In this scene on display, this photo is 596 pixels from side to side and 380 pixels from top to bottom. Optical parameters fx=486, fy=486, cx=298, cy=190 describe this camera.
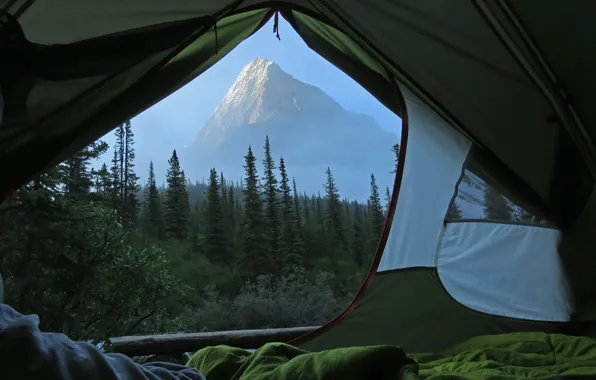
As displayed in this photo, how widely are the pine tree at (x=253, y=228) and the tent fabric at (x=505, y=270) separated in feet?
5.42

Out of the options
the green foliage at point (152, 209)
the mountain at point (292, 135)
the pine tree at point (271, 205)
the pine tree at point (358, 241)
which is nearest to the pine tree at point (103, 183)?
the green foliage at point (152, 209)

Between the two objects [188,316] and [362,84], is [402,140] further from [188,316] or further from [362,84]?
[188,316]

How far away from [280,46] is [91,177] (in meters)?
1.34

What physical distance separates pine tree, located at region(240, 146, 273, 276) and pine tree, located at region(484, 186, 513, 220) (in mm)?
1768

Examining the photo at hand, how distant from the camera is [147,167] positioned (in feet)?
10.2

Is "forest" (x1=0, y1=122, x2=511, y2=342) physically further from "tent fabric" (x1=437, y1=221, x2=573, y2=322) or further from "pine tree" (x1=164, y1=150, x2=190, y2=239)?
"tent fabric" (x1=437, y1=221, x2=573, y2=322)

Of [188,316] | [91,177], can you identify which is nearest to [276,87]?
[91,177]

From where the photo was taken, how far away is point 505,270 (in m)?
1.72

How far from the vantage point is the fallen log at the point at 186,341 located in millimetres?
2008

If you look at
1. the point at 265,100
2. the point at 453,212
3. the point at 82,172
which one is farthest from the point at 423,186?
the point at 265,100

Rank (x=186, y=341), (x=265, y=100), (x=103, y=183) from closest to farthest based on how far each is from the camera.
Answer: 1. (x=186, y=341)
2. (x=103, y=183)
3. (x=265, y=100)

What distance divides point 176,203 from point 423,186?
73.5 inches

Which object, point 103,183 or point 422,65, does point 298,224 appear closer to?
point 103,183

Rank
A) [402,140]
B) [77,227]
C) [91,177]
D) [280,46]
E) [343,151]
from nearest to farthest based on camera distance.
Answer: [402,140] → [77,227] → [91,177] → [280,46] → [343,151]
